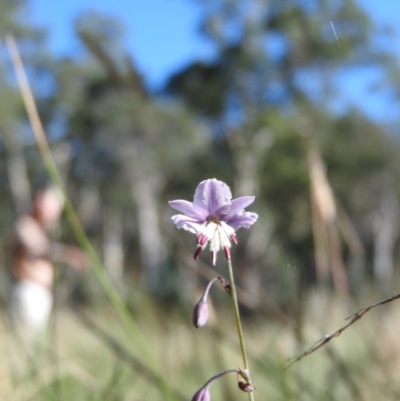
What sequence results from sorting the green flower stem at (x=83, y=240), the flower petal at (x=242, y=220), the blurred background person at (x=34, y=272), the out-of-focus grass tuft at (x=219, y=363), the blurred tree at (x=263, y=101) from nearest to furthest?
the flower petal at (x=242, y=220)
the green flower stem at (x=83, y=240)
the out-of-focus grass tuft at (x=219, y=363)
the blurred background person at (x=34, y=272)
the blurred tree at (x=263, y=101)

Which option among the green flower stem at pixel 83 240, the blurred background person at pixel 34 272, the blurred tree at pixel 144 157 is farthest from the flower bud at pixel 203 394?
the blurred tree at pixel 144 157

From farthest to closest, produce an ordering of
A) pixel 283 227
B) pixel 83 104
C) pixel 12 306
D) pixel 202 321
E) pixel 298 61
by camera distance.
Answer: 1. pixel 283 227
2. pixel 298 61
3. pixel 83 104
4. pixel 12 306
5. pixel 202 321

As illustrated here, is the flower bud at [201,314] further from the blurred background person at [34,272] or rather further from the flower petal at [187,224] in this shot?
the blurred background person at [34,272]

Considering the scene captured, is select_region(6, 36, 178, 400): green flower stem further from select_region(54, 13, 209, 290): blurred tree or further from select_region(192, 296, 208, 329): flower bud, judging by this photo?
select_region(54, 13, 209, 290): blurred tree

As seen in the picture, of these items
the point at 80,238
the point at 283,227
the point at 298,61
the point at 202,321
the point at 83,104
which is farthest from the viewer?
the point at 283,227

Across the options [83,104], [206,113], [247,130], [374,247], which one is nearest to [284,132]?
[247,130]

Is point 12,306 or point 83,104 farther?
point 83,104

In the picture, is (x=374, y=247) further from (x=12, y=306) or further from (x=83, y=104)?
(x=12, y=306)

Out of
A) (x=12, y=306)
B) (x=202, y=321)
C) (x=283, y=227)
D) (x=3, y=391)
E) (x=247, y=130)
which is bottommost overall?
(x=202, y=321)
